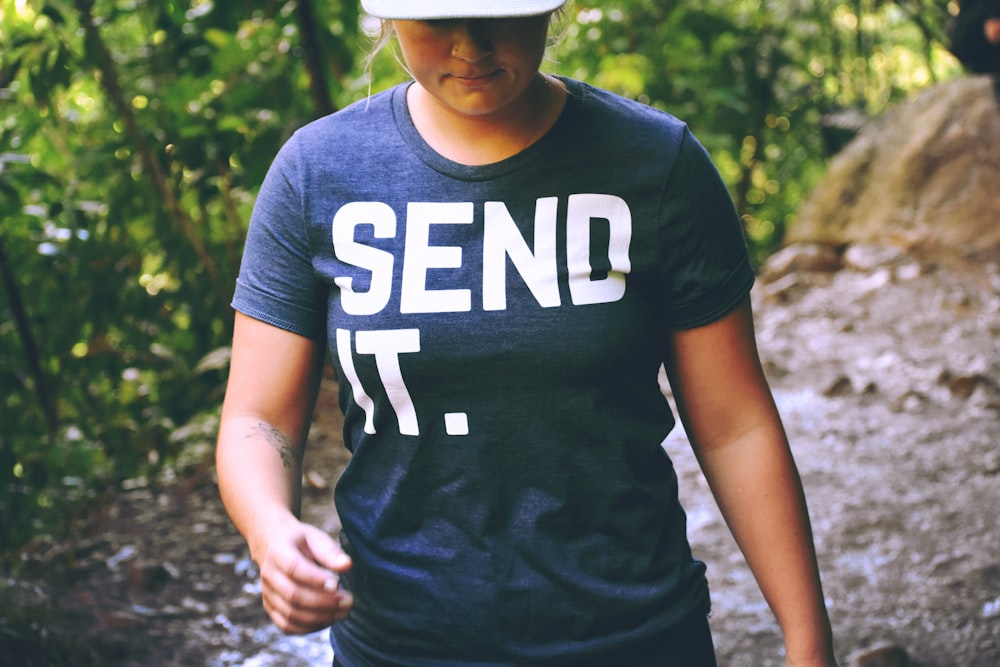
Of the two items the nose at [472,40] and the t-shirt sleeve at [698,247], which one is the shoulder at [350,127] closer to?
the nose at [472,40]

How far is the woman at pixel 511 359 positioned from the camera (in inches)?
45.5

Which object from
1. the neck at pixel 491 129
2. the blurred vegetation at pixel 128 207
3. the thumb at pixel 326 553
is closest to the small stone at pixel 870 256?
the blurred vegetation at pixel 128 207

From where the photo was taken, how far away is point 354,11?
3002 millimetres

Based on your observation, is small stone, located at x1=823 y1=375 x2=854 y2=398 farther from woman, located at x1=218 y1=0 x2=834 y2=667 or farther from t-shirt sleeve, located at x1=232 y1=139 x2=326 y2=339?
t-shirt sleeve, located at x1=232 y1=139 x2=326 y2=339

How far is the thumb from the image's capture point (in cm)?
100

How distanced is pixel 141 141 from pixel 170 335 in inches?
30.7

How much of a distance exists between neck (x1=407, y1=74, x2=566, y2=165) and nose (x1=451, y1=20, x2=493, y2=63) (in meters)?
0.11

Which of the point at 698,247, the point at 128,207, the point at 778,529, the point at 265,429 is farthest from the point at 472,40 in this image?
the point at 128,207

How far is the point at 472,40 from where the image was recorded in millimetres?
1111

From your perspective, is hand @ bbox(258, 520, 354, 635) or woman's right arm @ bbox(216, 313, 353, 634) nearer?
hand @ bbox(258, 520, 354, 635)

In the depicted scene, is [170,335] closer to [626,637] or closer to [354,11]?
[354,11]

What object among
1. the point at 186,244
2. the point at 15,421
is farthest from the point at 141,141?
the point at 15,421

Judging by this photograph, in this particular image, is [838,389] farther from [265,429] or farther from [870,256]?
[265,429]

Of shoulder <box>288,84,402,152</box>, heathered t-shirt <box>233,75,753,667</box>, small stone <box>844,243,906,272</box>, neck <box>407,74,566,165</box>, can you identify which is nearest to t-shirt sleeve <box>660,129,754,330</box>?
heathered t-shirt <box>233,75,753,667</box>
